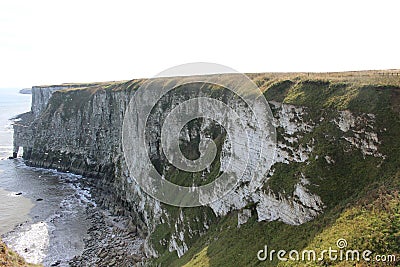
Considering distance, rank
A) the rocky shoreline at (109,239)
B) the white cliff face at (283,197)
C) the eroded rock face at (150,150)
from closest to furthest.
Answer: the white cliff face at (283,197) → the eroded rock face at (150,150) → the rocky shoreline at (109,239)

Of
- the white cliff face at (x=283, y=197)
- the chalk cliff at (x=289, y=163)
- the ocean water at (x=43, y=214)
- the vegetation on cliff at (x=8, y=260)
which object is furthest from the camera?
the ocean water at (x=43, y=214)

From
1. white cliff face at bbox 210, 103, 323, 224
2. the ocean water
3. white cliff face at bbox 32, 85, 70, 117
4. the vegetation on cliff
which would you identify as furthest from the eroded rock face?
the vegetation on cliff

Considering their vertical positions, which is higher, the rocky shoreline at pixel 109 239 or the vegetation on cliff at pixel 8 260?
the vegetation on cliff at pixel 8 260

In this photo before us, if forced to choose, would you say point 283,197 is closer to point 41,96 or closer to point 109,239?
point 109,239

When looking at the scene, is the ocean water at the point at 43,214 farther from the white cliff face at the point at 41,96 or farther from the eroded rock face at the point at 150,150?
the white cliff face at the point at 41,96

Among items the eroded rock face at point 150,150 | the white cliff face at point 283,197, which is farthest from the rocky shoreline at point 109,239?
the white cliff face at point 283,197

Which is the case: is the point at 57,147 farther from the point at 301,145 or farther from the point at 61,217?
the point at 301,145

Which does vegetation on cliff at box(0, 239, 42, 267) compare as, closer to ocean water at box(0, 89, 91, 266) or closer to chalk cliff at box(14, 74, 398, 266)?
chalk cliff at box(14, 74, 398, 266)
